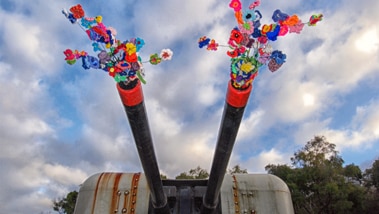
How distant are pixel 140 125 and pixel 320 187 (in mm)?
26417

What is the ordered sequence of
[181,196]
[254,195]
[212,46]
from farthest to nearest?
[254,195] → [181,196] → [212,46]

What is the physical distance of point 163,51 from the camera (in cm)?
246

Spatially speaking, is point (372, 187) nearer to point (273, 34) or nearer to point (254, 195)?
point (254, 195)

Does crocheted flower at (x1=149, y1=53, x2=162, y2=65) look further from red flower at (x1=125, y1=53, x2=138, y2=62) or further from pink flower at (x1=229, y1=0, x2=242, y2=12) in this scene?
pink flower at (x1=229, y1=0, x2=242, y2=12)

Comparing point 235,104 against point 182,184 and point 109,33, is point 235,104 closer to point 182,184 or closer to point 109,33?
point 109,33

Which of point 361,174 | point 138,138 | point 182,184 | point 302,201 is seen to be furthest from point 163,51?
point 361,174

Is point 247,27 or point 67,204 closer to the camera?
point 247,27

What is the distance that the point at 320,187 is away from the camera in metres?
26.5

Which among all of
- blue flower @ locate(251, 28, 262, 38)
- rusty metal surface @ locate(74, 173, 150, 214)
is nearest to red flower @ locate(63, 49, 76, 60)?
blue flower @ locate(251, 28, 262, 38)

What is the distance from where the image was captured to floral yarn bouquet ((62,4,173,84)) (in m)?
2.24

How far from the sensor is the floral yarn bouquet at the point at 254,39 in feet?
7.32

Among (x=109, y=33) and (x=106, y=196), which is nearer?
(x=109, y=33)

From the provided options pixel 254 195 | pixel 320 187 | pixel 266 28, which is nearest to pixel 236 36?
pixel 266 28

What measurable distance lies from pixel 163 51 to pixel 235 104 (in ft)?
2.11
